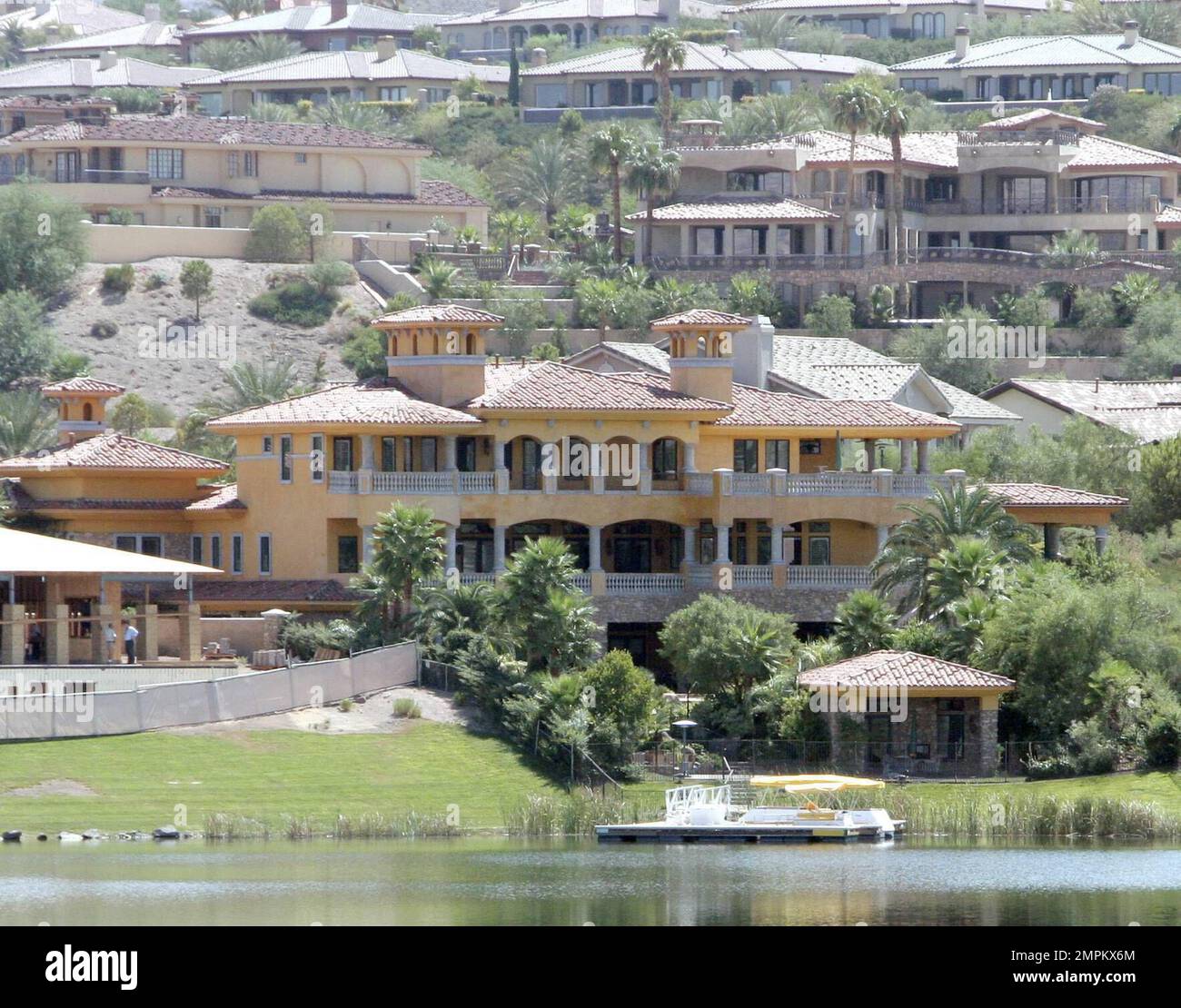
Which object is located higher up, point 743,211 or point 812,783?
point 743,211

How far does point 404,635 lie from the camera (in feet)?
292

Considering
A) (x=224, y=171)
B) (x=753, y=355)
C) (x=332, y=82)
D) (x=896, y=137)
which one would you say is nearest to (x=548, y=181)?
(x=224, y=171)

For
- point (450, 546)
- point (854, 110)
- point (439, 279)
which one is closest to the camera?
point (450, 546)

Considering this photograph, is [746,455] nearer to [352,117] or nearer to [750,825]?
[750,825]

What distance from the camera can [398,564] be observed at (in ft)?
292

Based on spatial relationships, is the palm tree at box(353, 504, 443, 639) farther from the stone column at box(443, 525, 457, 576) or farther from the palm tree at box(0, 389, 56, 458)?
the palm tree at box(0, 389, 56, 458)

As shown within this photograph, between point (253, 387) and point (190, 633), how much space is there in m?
36.5

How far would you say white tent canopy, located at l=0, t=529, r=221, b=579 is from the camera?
84.0 m

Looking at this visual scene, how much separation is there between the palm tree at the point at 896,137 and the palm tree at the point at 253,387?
99.8ft

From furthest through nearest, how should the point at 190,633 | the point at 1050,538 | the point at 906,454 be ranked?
the point at 906,454 < the point at 1050,538 < the point at 190,633

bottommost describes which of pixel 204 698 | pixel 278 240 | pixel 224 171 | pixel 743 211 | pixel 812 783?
pixel 812 783

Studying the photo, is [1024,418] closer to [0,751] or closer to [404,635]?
[404,635]

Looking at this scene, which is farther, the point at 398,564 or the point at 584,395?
the point at 584,395

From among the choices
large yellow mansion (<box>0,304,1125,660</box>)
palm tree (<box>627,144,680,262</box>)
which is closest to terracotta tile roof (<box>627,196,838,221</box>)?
palm tree (<box>627,144,680,262</box>)
